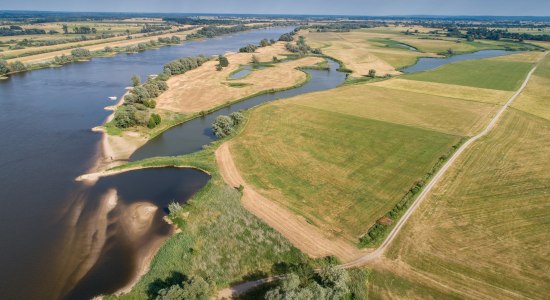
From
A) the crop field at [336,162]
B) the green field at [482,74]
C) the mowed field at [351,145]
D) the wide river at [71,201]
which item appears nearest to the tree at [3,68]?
the wide river at [71,201]

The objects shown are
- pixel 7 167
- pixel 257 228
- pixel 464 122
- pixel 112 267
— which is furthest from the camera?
pixel 464 122

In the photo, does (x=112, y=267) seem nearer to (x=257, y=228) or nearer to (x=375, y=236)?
(x=257, y=228)

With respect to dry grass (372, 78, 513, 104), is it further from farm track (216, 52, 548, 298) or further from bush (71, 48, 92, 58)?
bush (71, 48, 92, 58)

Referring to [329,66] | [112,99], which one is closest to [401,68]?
[329,66]

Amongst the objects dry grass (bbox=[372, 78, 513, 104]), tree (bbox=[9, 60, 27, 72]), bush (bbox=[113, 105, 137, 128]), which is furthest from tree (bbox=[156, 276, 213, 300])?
tree (bbox=[9, 60, 27, 72])

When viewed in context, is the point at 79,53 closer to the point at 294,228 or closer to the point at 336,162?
the point at 336,162
